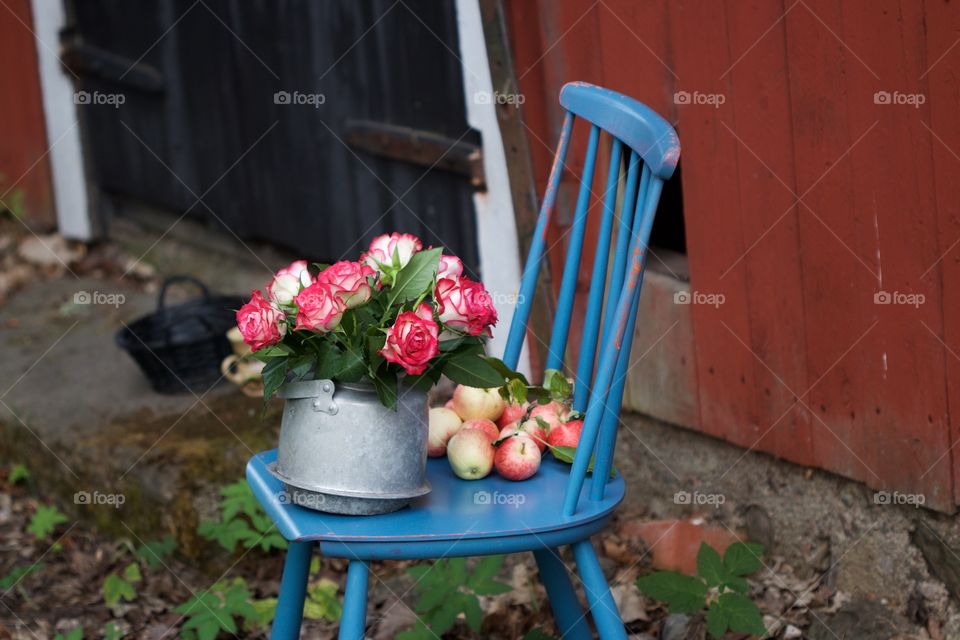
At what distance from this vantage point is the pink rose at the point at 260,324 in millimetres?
1686

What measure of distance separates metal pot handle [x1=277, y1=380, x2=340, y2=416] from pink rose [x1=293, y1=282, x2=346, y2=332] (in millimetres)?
87

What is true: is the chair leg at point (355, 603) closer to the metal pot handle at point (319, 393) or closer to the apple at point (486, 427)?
the metal pot handle at point (319, 393)

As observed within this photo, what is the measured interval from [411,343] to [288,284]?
0.23 metres

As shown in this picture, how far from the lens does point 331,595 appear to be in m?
2.75

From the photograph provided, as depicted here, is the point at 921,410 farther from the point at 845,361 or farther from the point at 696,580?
the point at 696,580

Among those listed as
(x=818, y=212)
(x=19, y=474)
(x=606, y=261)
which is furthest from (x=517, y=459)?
(x=19, y=474)

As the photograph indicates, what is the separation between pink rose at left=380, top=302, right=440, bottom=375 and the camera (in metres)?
1.63

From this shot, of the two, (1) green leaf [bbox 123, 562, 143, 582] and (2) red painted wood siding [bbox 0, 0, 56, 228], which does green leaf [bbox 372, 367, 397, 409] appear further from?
(2) red painted wood siding [bbox 0, 0, 56, 228]

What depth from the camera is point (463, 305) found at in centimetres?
169

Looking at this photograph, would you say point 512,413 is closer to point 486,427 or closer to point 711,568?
point 486,427

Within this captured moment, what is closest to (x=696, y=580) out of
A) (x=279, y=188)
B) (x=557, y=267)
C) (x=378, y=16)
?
(x=557, y=267)

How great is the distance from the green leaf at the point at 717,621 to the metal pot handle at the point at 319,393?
2.68 ft

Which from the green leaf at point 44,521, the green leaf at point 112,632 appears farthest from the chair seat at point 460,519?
the green leaf at point 44,521

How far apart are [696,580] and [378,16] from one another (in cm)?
206
